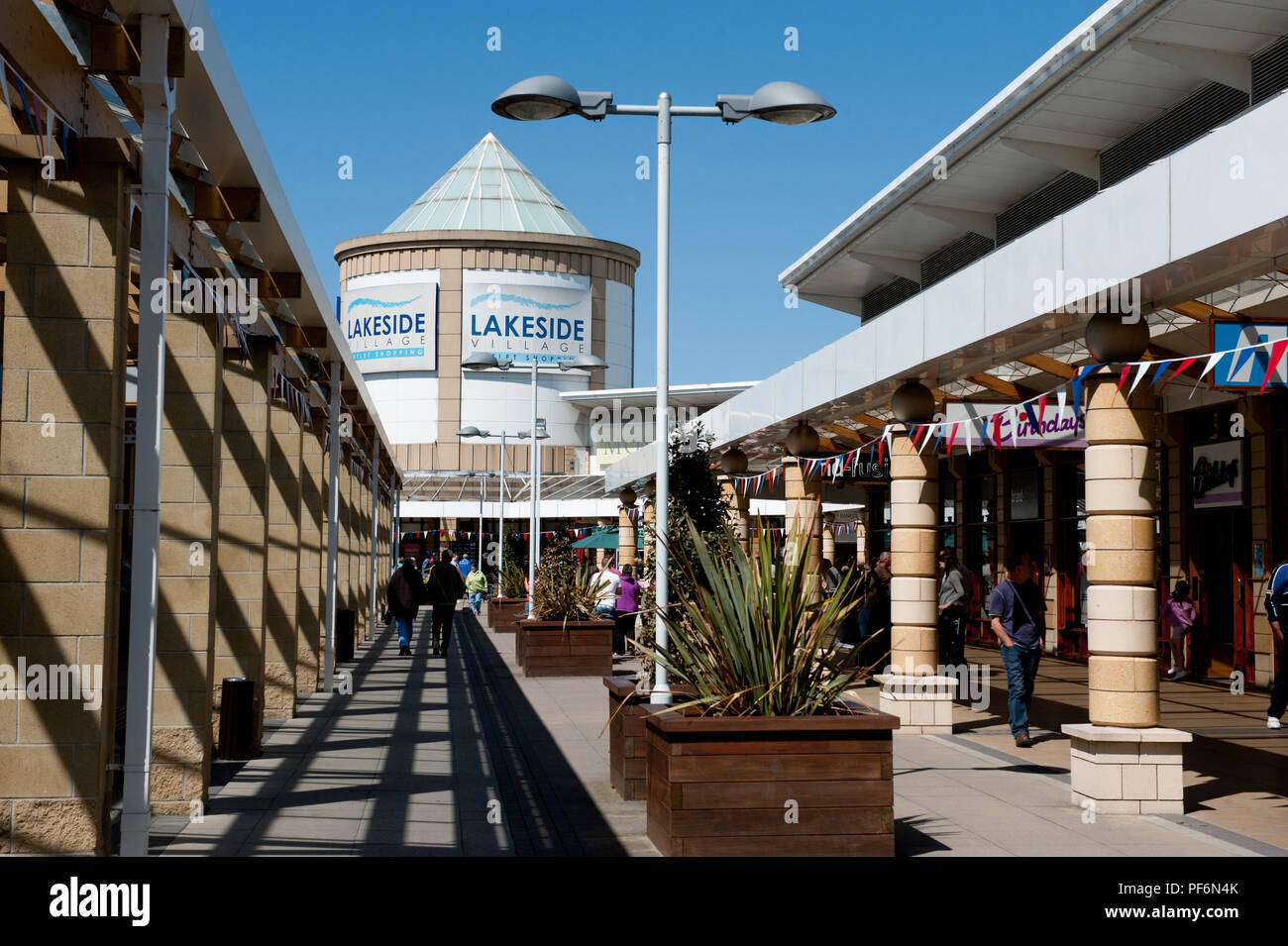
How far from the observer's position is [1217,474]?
19312 millimetres

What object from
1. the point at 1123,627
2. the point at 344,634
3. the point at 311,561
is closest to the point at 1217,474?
the point at 1123,627

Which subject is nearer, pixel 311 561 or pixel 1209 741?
pixel 1209 741

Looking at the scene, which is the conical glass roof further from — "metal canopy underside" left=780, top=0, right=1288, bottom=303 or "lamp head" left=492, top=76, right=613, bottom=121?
"lamp head" left=492, top=76, right=613, bottom=121

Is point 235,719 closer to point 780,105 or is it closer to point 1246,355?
point 780,105

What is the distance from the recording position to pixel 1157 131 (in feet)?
55.6

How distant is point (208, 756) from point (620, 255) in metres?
76.2

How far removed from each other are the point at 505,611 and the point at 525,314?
4814 centimetres

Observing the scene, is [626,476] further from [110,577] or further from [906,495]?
[110,577]

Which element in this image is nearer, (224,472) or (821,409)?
(224,472)

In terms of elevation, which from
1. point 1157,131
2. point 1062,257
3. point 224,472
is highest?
point 1157,131

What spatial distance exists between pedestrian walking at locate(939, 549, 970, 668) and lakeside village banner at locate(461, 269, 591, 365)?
6190cm
